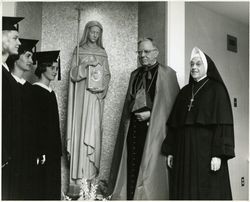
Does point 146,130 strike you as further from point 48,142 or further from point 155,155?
point 48,142

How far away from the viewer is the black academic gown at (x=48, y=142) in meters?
3.51

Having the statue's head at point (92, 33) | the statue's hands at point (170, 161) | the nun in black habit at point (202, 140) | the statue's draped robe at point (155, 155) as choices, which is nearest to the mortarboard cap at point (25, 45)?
the statue's head at point (92, 33)

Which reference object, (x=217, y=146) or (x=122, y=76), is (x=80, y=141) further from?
(x=217, y=146)

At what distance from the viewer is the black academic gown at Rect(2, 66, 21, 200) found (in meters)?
2.75

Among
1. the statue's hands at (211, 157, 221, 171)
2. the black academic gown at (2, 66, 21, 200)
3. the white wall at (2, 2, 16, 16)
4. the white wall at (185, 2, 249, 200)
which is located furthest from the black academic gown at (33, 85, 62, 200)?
the white wall at (185, 2, 249, 200)

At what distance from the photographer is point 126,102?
12.7 ft

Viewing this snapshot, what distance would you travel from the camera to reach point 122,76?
15.7 ft

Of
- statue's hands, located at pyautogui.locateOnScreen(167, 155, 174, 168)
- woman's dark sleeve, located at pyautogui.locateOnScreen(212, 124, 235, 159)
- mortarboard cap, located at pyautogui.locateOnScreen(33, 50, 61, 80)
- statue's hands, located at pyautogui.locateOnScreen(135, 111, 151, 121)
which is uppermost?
mortarboard cap, located at pyautogui.locateOnScreen(33, 50, 61, 80)

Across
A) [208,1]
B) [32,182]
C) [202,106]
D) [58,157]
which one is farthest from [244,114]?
[32,182]

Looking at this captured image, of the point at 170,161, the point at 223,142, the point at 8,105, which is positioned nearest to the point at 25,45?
the point at 8,105

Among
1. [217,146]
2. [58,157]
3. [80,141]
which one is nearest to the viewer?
[217,146]

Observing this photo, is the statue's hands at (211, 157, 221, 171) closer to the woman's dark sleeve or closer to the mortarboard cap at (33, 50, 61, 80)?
the woman's dark sleeve

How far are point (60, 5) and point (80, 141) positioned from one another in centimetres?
175

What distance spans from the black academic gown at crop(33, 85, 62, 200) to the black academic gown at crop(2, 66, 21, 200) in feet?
1.82
